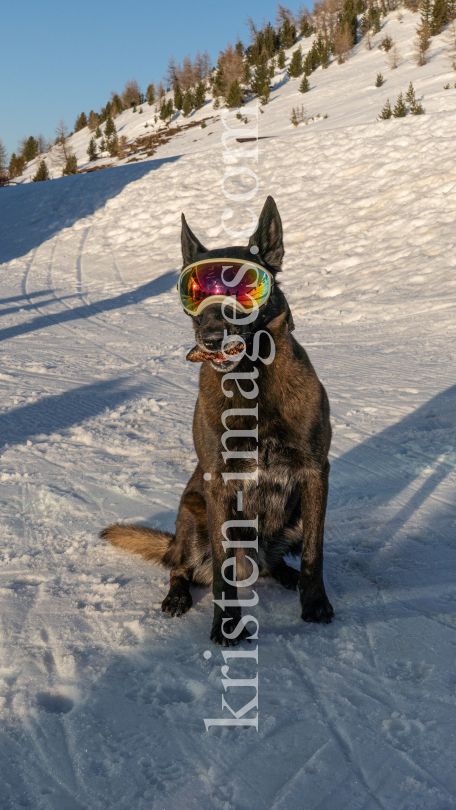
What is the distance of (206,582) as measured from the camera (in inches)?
106

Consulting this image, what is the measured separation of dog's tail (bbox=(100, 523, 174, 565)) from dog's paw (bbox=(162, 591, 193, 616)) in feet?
1.09

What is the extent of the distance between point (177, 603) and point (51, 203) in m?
20.6

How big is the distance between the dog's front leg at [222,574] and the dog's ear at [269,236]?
99cm

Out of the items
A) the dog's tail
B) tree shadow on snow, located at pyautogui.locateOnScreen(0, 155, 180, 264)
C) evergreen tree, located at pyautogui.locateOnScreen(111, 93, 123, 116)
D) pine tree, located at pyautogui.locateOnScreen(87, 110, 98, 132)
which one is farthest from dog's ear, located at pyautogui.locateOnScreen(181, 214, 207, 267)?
evergreen tree, located at pyautogui.locateOnScreen(111, 93, 123, 116)

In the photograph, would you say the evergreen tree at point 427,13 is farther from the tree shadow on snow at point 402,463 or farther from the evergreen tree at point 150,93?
the tree shadow on snow at point 402,463

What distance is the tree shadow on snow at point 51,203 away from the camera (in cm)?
1750

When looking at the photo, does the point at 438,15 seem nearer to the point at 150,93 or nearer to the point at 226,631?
the point at 150,93

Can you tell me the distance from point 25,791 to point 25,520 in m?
1.94

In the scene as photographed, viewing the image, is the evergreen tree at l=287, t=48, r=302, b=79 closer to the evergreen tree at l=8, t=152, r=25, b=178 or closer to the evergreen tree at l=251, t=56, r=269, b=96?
the evergreen tree at l=251, t=56, r=269, b=96

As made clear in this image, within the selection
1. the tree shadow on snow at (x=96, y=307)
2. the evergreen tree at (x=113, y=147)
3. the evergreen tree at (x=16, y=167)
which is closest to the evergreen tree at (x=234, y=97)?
the evergreen tree at (x=113, y=147)

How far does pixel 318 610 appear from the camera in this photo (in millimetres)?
2332

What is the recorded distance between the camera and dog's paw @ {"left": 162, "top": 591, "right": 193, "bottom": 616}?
247 centimetres

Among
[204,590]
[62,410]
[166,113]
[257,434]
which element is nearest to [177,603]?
[204,590]

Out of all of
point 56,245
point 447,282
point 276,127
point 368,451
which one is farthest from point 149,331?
point 276,127
